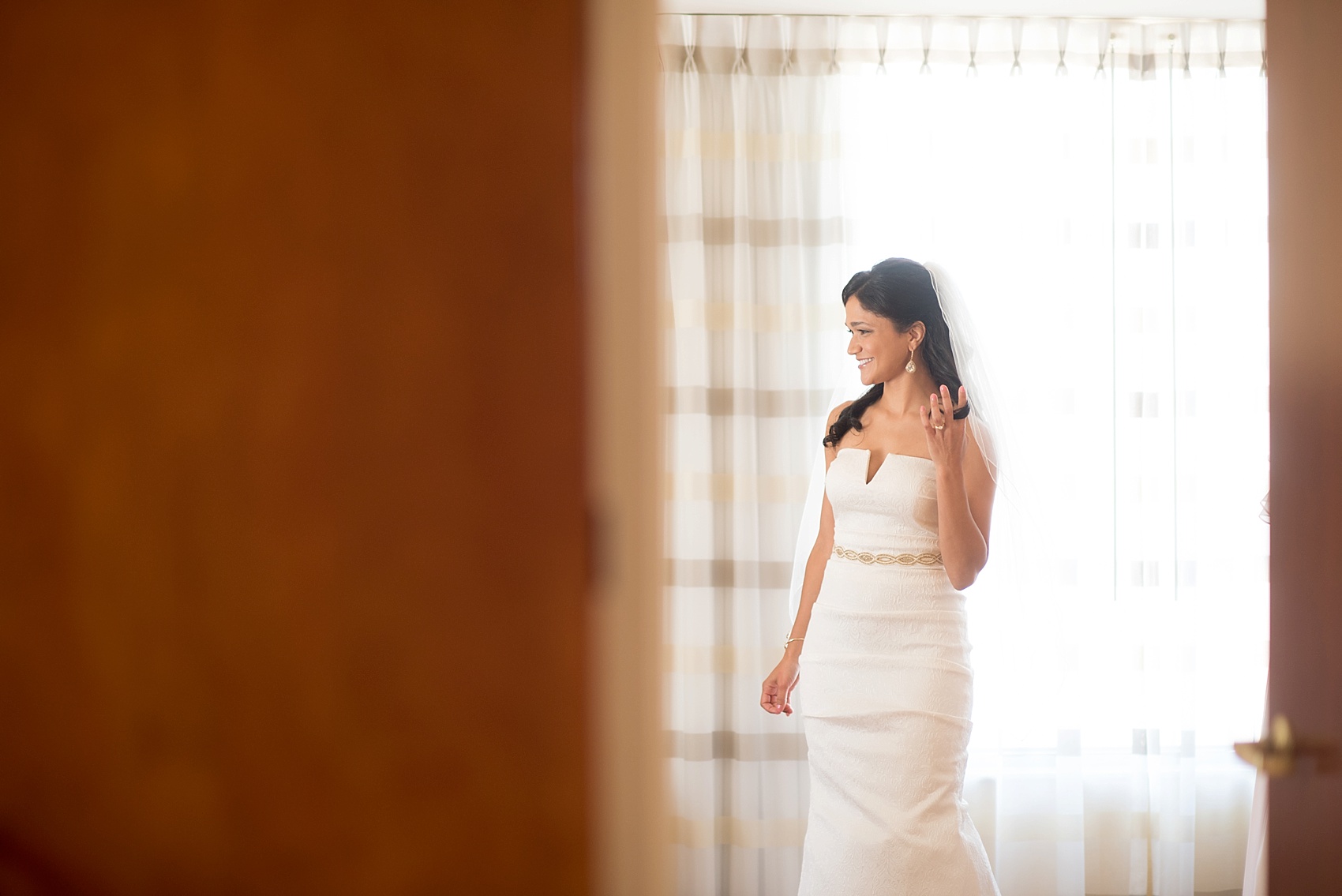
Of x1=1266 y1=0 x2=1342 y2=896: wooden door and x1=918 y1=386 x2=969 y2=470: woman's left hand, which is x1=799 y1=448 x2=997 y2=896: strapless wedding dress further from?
x1=1266 y1=0 x2=1342 y2=896: wooden door

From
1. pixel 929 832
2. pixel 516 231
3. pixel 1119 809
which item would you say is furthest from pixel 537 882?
pixel 1119 809

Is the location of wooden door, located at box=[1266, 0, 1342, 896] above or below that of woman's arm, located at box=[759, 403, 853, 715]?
above

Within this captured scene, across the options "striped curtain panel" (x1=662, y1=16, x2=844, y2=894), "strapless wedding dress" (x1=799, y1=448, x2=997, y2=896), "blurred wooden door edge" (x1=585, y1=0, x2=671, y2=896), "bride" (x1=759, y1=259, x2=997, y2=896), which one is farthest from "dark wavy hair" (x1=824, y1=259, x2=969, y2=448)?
"blurred wooden door edge" (x1=585, y1=0, x2=671, y2=896)

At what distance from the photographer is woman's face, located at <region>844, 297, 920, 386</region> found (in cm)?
195

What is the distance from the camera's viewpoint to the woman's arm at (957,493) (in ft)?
5.83

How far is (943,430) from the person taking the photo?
5.94 feet

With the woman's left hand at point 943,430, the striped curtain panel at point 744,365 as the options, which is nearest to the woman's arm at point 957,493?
the woman's left hand at point 943,430

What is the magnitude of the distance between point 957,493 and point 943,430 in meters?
0.14

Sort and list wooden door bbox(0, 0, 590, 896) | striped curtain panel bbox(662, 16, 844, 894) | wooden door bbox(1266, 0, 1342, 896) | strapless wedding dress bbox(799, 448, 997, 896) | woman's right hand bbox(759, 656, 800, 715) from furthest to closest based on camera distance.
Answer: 1. striped curtain panel bbox(662, 16, 844, 894)
2. woman's right hand bbox(759, 656, 800, 715)
3. strapless wedding dress bbox(799, 448, 997, 896)
4. wooden door bbox(1266, 0, 1342, 896)
5. wooden door bbox(0, 0, 590, 896)

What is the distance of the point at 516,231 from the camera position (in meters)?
0.68

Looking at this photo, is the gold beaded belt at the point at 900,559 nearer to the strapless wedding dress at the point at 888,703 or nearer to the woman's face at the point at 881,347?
the strapless wedding dress at the point at 888,703

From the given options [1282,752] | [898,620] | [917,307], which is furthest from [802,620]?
[1282,752]

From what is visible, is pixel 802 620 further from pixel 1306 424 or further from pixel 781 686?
pixel 1306 424

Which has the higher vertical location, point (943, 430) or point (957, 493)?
point (943, 430)
